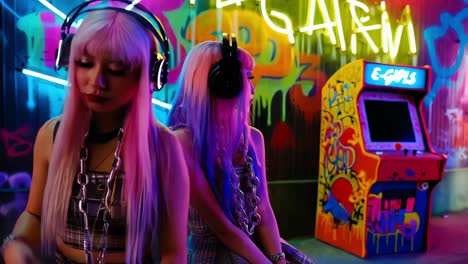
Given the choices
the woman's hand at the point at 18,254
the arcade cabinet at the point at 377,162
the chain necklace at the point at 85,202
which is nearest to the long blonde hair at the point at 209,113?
the chain necklace at the point at 85,202

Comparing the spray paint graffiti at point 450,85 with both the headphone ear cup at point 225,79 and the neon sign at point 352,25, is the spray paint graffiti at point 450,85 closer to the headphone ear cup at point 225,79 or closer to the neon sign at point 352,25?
the neon sign at point 352,25

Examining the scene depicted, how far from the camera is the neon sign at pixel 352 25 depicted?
4195mm

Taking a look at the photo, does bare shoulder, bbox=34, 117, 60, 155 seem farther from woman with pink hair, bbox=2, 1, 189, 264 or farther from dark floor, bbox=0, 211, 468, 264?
dark floor, bbox=0, 211, 468, 264

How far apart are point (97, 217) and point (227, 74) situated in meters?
0.68

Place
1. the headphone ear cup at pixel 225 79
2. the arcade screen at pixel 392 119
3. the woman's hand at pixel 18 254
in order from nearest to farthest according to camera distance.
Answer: the woman's hand at pixel 18 254 → the headphone ear cup at pixel 225 79 → the arcade screen at pixel 392 119

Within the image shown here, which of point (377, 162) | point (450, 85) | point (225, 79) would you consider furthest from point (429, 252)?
point (225, 79)

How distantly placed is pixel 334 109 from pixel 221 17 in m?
1.40

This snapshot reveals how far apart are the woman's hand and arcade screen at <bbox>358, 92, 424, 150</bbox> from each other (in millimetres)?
3346

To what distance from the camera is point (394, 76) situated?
3.85 m

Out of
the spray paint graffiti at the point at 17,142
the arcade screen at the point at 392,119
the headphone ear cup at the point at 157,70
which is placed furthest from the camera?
the arcade screen at the point at 392,119

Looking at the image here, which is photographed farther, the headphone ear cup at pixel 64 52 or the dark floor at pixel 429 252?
the dark floor at pixel 429 252

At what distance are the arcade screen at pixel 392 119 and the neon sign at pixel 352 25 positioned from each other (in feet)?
2.82

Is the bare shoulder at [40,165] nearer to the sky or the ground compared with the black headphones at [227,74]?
nearer to the ground

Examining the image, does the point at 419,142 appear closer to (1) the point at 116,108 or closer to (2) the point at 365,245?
(2) the point at 365,245
